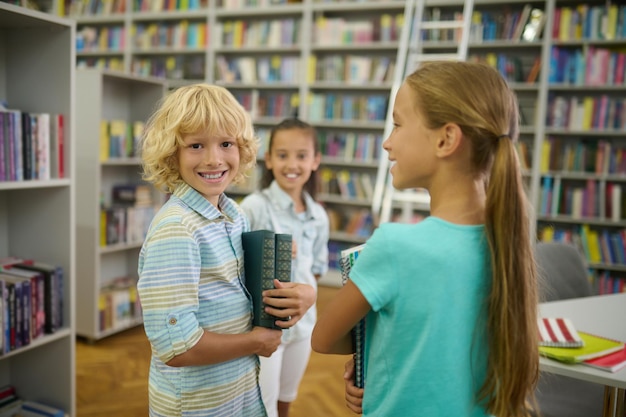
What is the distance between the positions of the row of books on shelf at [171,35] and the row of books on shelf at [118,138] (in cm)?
239

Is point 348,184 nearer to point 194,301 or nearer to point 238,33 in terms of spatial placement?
point 238,33

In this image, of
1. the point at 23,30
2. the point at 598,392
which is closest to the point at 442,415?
the point at 598,392

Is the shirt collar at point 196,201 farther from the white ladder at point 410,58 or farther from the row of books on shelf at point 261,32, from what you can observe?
the row of books on shelf at point 261,32

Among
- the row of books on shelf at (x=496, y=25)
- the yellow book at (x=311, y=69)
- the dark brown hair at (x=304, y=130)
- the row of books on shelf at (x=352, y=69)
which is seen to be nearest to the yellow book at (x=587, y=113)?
the row of books on shelf at (x=496, y=25)

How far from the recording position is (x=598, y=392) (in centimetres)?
177

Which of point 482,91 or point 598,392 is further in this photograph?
point 598,392

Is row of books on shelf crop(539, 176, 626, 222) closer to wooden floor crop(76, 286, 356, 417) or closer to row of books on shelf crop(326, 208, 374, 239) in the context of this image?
row of books on shelf crop(326, 208, 374, 239)

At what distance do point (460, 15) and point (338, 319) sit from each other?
14.9 ft

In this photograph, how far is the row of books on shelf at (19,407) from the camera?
2.13 meters

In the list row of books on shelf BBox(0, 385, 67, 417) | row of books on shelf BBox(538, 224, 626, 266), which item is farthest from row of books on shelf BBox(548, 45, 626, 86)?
row of books on shelf BBox(0, 385, 67, 417)

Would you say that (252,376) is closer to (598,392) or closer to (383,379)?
(383,379)

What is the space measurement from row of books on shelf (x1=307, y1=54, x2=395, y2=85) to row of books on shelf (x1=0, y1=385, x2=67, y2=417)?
147 inches

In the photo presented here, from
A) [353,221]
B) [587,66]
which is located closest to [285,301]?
[353,221]

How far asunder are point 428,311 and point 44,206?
181 cm
